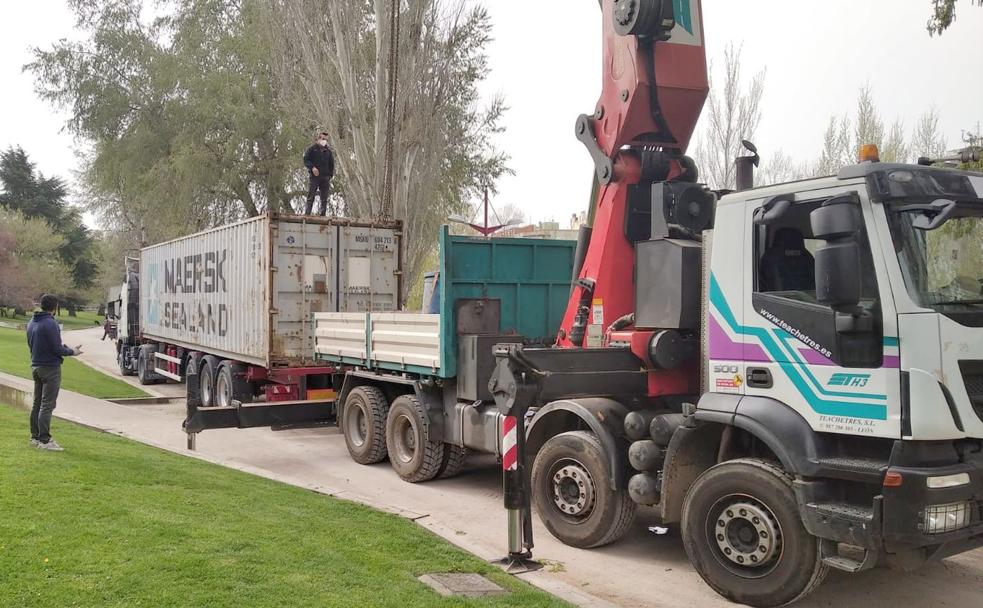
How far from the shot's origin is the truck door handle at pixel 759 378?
17.7 feet

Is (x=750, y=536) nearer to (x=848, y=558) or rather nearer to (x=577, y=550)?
(x=848, y=558)

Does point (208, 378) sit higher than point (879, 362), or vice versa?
point (879, 362)

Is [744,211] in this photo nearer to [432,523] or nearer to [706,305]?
[706,305]

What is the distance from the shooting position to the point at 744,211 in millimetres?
5648

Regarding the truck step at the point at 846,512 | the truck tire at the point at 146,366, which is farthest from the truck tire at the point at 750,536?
the truck tire at the point at 146,366

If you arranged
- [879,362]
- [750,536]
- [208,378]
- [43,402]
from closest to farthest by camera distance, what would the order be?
[879,362] → [750,536] → [43,402] → [208,378]

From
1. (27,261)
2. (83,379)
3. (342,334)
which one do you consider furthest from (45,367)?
(27,261)

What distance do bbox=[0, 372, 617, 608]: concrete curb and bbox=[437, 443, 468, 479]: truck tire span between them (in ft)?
4.14

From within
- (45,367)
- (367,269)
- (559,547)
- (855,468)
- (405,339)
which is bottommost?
(559,547)

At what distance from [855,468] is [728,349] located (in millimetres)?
1183

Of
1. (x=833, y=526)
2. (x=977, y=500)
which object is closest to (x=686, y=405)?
(x=833, y=526)

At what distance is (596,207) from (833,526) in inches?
151

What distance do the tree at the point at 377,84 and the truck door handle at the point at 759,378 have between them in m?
13.5

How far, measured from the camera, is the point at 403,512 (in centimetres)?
753
